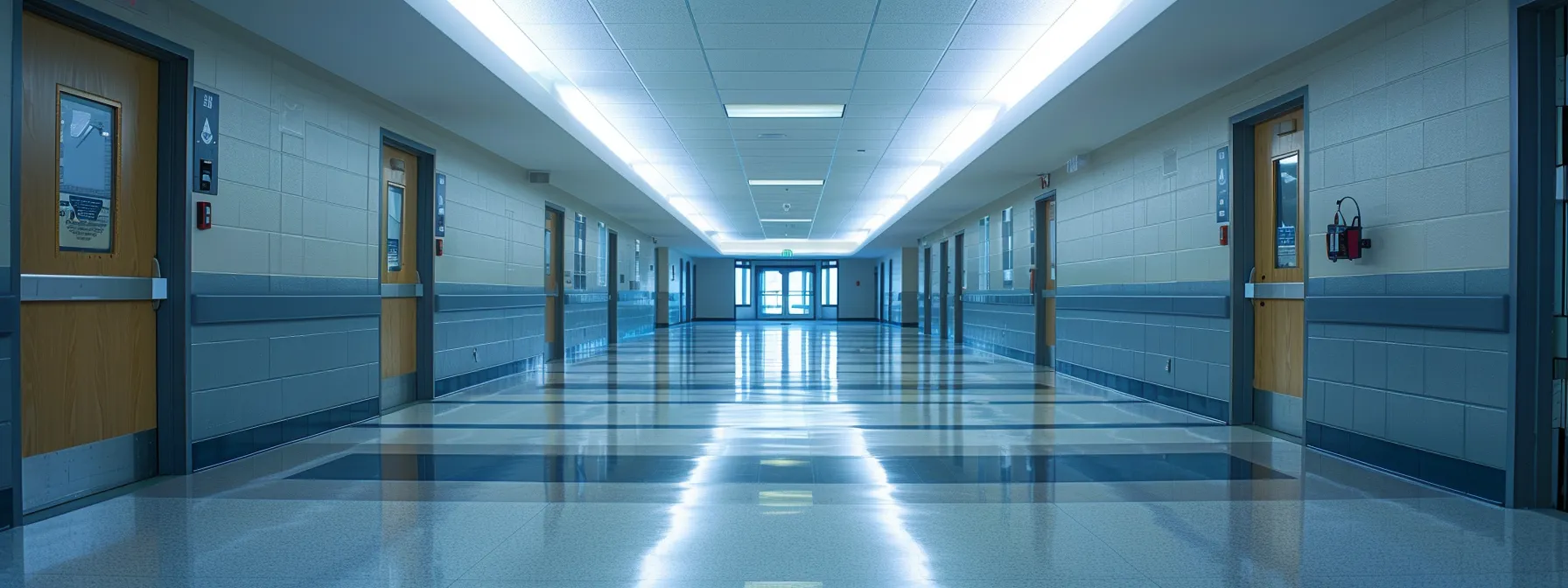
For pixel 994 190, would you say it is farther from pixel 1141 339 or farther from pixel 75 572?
pixel 75 572

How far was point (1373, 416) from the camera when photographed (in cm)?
473

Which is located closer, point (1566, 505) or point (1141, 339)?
point (1566, 505)

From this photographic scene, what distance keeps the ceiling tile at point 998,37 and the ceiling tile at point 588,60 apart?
2462 millimetres

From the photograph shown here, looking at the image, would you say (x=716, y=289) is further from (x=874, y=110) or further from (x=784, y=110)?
(x=874, y=110)

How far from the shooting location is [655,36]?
5918mm

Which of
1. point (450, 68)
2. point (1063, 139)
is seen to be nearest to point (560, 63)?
point (450, 68)

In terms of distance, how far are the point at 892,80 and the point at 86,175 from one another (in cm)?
523

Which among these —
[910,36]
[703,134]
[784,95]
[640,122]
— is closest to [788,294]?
[703,134]

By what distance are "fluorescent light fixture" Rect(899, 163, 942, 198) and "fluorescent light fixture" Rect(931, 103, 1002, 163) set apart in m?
0.64

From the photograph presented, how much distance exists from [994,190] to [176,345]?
9921mm

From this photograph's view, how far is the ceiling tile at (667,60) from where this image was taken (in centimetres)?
628

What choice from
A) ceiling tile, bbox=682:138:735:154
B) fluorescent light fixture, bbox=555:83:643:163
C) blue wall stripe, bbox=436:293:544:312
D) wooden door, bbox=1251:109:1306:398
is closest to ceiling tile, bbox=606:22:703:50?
fluorescent light fixture, bbox=555:83:643:163

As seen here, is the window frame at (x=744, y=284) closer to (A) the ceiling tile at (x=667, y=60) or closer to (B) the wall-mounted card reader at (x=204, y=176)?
(A) the ceiling tile at (x=667, y=60)

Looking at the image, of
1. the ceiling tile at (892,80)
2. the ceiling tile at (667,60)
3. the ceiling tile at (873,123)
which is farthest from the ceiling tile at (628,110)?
the ceiling tile at (892,80)
